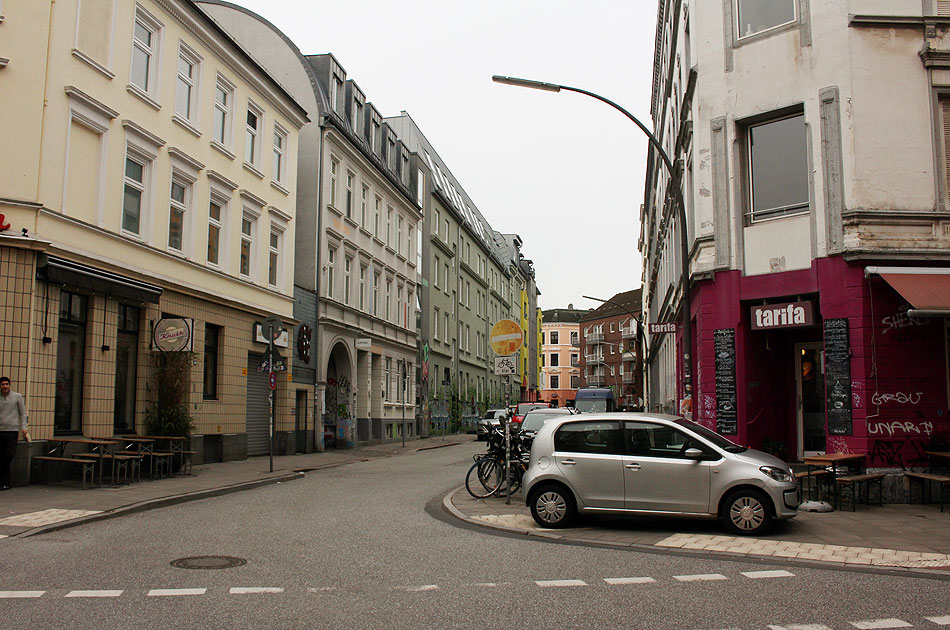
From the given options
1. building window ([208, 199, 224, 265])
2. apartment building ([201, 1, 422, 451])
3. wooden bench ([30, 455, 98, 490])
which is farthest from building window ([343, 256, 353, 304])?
wooden bench ([30, 455, 98, 490])

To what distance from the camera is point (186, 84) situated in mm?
21109

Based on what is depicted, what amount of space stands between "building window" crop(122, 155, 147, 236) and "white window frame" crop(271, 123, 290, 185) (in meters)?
7.17

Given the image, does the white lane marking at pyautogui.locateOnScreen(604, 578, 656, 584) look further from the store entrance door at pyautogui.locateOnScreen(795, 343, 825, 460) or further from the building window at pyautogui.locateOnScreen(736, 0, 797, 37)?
the building window at pyautogui.locateOnScreen(736, 0, 797, 37)

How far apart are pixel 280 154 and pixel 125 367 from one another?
1065 centimetres

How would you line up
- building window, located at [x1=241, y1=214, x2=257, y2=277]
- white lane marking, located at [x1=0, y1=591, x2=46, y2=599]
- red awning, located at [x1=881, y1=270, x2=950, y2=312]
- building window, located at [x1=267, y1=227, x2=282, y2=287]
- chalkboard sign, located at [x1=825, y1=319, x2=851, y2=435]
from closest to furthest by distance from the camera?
white lane marking, located at [x1=0, y1=591, x2=46, y2=599]
red awning, located at [x1=881, y1=270, x2=950, y2=312]
chalkboard sign, located at [x1=825, y1=319, x2=851, y2=435]
building window, located at [x1=241, y1=214, x2=257, y2=277]
building window, located at [x1=267, y1=227, x2=282, y2=287]

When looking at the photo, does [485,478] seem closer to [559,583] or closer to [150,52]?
[559,583]

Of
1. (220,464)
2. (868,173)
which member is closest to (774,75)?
(868,173)

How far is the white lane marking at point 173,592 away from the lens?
22.8 feet

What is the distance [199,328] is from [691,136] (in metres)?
12.8

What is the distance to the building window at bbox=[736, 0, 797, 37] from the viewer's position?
619 inches

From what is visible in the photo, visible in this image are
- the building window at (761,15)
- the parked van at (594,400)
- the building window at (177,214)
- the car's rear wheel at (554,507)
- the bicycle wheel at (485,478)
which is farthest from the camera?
the parked van at (594,400)

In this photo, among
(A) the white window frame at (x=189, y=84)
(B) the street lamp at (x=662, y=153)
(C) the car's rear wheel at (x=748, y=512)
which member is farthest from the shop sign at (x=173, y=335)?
(C) the car's rear wheel at (x=748, y=512)

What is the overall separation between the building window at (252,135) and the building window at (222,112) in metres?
0.94

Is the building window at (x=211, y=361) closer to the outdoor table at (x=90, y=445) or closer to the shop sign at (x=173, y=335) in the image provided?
the shop sign at (x=173, y=335)
